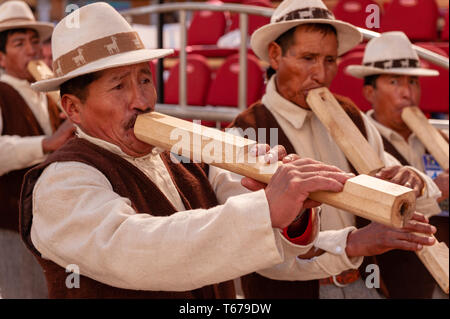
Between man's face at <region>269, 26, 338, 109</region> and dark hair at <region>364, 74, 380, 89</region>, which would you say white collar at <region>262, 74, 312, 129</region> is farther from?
dark hair at <region>364, 74, 380, 89</region>

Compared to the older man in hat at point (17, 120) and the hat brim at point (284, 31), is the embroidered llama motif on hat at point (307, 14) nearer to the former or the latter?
the hat brim at point (284, 31)

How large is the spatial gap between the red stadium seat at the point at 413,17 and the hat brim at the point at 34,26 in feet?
8.56

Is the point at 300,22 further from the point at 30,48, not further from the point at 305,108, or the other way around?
the point at 30,48

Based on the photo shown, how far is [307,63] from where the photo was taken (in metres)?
1.87

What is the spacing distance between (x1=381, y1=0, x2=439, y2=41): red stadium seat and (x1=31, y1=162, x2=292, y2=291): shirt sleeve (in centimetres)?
377

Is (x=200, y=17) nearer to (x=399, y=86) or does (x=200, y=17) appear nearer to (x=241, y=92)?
(x=241, y=92)

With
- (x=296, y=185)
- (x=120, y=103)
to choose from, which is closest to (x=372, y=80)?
(x=120, y=103)

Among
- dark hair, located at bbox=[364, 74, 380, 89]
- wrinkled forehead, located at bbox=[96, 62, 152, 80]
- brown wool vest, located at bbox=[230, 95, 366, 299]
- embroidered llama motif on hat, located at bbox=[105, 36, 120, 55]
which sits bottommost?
brown wool vest, located at bbox=[230, 95, 366, 299]

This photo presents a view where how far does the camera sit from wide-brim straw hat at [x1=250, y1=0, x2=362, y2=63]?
1.83 meters

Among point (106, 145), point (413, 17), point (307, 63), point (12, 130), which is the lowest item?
point (12, 130)

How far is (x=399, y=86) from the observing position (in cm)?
259

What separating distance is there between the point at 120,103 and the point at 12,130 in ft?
5.34

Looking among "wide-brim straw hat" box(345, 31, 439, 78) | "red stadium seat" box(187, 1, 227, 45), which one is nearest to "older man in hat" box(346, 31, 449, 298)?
"wide-brim straw hat" box(345, 31, 439, 78)
